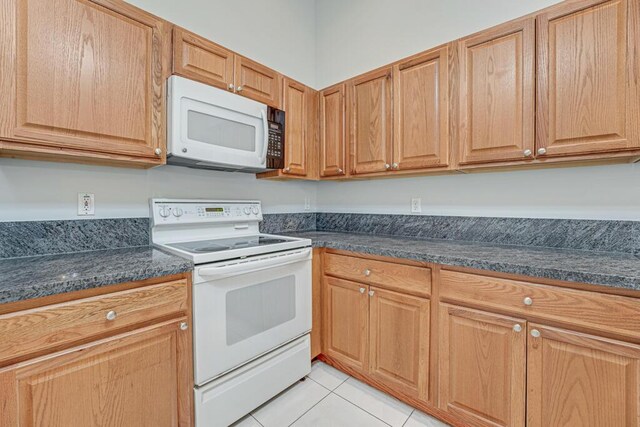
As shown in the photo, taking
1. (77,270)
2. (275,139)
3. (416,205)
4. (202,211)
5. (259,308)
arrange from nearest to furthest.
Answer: (77,270) < (259,308) < (202,211) < (275,139) < (416,205)

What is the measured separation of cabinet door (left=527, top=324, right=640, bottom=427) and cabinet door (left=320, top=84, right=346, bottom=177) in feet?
5.02

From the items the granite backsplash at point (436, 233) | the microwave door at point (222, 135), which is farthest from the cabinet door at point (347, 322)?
the microwave door at point (222, 135)

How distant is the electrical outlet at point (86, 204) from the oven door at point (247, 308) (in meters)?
0.76

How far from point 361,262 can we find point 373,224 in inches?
24.9

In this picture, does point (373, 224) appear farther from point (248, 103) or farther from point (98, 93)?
point (98, 93)

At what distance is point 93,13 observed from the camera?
1.27 meters

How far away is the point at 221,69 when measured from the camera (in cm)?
170

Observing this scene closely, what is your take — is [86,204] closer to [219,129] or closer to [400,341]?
[219,129]

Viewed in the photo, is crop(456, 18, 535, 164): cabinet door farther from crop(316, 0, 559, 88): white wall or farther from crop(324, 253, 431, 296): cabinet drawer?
crop(324, 253, 431, 296): cabinet drawer

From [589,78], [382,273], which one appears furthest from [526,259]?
[589,78]

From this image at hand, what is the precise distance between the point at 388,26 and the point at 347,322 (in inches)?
85.8

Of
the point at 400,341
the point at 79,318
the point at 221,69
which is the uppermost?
the point at 221,69

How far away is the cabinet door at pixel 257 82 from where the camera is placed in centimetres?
180

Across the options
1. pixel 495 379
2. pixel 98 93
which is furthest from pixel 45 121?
pixel 495 379
